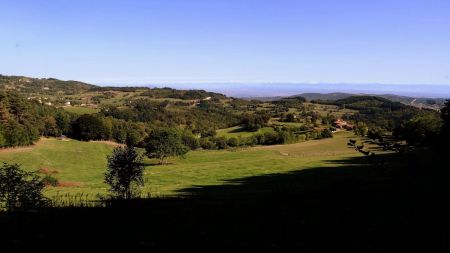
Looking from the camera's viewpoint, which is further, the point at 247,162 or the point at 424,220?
the point at 247,162

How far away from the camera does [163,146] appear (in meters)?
114

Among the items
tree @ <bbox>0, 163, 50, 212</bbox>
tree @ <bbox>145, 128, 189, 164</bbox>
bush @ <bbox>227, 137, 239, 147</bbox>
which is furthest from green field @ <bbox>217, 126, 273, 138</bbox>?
tree @ <bbox>0, 163, 50, 212</bbox>

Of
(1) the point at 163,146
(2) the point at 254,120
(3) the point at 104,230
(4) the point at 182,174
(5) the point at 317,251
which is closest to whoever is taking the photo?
(5) the point at 317,251

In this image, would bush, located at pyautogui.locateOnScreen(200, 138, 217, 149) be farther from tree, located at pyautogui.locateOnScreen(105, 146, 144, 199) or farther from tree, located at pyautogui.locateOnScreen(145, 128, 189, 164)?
tree, located at pyautogui.locateOnScreen(105, 146, 144, 199)

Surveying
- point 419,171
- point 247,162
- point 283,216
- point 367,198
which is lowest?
point 247,162

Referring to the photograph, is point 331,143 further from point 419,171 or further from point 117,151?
point 419,171

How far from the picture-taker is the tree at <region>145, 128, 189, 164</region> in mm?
113938

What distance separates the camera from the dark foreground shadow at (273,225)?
28.8 feet

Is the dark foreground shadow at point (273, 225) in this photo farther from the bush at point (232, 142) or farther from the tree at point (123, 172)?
the bush at point (232, 142)

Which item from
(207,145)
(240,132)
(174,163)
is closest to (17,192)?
(174,163)

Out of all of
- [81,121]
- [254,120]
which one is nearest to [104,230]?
[81,121]

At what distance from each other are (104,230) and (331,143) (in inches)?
5196

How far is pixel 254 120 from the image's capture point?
197 m

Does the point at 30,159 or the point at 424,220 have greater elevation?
the point at 424,220
